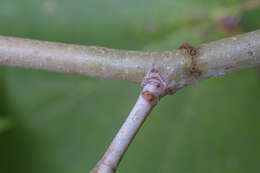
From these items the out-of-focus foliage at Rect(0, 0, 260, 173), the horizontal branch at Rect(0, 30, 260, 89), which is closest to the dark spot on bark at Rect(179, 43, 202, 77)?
the horizontal branch at Rect(0, 30, 260, 89)

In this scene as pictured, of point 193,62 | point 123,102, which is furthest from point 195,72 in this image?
point 123,102

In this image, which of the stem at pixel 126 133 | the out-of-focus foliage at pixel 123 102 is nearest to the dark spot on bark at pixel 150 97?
the stem at pixel 126 133

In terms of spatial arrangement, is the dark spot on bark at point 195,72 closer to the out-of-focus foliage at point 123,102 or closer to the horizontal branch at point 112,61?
the horizontal branch at point 112,61

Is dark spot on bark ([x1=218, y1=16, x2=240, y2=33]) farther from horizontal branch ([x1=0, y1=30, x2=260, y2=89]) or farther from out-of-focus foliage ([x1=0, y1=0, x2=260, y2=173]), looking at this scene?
horizontal branch ([x1=0, y1=30, x2=260, y2=89])

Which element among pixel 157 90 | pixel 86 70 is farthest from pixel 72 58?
pixel 157 90

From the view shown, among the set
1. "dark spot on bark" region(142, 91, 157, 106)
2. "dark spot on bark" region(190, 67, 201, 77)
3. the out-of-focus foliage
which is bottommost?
"dark spot on bark" region(142, 91, 157, 106)

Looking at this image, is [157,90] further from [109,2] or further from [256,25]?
[256,25]
